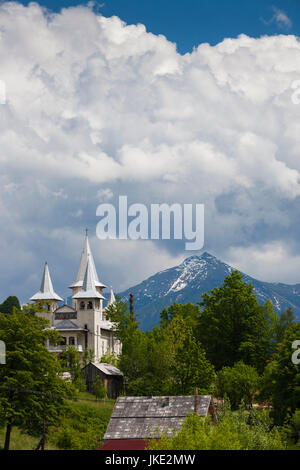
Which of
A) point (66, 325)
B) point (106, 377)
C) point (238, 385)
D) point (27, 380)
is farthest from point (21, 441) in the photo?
point (66, 325)

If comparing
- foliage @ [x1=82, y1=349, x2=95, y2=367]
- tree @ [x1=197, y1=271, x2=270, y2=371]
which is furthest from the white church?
tree @ [x1=197, y1=271, x2=270, y2=371]

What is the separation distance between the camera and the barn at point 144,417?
5044 centimetres

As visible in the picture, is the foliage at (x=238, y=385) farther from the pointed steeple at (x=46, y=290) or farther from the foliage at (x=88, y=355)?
the pointed steeple at (x=46, y=290)

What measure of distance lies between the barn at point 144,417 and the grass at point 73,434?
3.79 meters

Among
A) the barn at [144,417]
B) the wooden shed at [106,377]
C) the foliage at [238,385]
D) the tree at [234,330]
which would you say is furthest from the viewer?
the wooden shed at [106,377]

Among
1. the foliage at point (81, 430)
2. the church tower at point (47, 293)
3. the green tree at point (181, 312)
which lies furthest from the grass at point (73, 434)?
the church tower at point (47, 293)

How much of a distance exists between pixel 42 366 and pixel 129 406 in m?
7.10

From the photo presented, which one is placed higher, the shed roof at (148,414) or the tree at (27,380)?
the tree at (27,380)

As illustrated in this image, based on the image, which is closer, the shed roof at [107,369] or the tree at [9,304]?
the shed roof at [107,369]

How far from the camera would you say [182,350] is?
67188 millimetres

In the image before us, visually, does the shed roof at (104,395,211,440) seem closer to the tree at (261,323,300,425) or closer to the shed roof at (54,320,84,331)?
the tree at (261,323,300,425)
